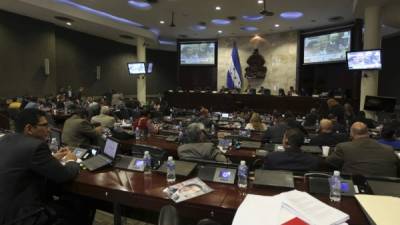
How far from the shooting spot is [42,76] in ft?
35.1

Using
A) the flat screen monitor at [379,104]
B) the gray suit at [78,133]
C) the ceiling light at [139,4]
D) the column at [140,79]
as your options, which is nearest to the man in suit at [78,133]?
the gray suit at [78,133]

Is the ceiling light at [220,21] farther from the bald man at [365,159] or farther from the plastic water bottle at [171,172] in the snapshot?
the plastic water bottle at [171,172]

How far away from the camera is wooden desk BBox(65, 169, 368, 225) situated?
6.05 ft

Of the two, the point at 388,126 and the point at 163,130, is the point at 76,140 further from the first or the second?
the point at 388,126

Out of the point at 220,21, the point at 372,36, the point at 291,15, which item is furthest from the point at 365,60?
the point at 220,21

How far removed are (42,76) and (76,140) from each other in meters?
7.79

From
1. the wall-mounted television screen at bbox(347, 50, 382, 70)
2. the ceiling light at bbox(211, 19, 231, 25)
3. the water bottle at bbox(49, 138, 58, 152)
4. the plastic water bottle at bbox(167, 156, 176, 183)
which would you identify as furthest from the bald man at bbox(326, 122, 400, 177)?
the ceiling light at bbox(211, 19, 231, 25)

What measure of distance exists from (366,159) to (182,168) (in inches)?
69.3

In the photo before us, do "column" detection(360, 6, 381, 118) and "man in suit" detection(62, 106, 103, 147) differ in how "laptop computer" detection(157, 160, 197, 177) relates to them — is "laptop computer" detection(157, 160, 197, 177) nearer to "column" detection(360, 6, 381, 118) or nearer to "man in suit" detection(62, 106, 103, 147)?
"man in suit" detection(62, 106, 103, 147)

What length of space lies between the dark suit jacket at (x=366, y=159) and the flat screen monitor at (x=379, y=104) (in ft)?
16.4

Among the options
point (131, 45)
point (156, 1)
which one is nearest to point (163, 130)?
point (156, 1)

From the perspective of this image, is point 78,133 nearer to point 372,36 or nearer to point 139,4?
point 139,4

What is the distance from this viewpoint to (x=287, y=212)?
1565 mm

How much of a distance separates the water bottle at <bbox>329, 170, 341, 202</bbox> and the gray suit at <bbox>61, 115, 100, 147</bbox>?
3261mm
